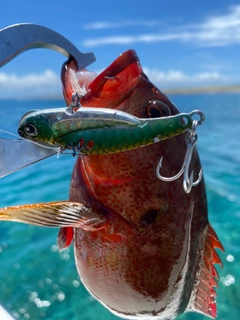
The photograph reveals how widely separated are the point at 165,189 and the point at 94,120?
0.71 m

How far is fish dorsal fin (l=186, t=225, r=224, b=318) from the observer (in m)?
1.92

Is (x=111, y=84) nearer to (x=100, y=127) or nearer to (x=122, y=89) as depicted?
(x=122, y=89)

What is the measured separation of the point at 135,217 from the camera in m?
1.67

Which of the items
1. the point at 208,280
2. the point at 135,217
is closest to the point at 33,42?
the point at 135,217

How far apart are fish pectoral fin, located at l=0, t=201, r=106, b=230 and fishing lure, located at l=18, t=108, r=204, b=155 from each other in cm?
34

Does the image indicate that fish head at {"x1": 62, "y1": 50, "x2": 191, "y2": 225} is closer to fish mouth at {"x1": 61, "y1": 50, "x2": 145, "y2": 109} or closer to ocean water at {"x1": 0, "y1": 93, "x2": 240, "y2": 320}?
fish mouth at {"x1": 61, "y1": 50, "x2": 145, "y2": 109}

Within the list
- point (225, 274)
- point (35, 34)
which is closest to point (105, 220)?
point (35, 34)

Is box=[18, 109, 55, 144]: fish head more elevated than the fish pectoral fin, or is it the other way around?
box=[18, 109, 55, 144]: fish head

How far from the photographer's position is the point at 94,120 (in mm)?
1061

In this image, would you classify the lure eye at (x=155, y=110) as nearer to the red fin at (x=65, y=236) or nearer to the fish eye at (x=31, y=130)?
the fish eye at (x=31, y=130)

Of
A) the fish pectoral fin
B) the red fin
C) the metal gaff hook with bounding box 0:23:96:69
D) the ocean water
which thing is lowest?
the ocean water

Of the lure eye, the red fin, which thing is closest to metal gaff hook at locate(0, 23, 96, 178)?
the lure eye

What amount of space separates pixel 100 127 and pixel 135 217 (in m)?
0.72

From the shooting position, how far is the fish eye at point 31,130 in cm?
108
